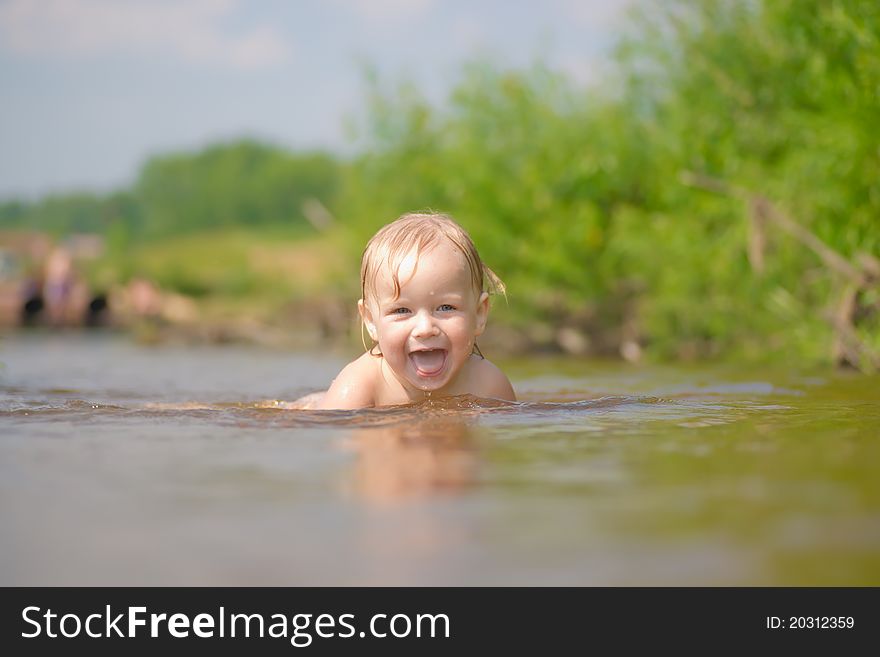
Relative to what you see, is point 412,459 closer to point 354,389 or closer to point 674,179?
point 354,389

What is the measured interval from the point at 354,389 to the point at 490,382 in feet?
2.11

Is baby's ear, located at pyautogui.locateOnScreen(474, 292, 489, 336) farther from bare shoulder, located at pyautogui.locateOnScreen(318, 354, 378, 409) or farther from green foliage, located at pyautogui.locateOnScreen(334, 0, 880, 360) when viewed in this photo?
green foliage, located at pyautogui.locateOnScreen(334, 0, 880, 360)

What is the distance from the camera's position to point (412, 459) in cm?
296

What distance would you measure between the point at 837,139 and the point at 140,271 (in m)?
28.9

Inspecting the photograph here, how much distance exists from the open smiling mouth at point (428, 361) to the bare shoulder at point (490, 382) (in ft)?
1.00

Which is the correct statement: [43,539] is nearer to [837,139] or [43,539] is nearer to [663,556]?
[663,556]

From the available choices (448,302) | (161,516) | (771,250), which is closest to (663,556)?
(161,516)

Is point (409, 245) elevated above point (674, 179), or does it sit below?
below

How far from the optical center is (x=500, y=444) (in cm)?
330

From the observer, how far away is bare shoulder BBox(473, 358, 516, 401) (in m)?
4.92

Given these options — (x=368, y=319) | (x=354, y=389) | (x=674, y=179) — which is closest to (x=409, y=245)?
(x=368, y=319)
